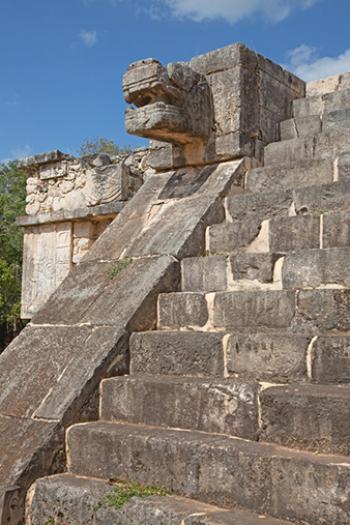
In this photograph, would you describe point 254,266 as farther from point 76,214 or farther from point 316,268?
point 76,214

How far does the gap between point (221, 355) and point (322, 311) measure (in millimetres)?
599

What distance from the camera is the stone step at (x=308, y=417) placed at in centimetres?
283

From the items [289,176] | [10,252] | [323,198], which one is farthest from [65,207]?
[10,252]

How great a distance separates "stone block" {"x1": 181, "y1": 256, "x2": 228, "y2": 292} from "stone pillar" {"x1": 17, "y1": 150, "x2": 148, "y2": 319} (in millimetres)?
2349

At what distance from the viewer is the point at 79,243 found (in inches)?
280

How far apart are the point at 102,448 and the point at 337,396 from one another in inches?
53.0

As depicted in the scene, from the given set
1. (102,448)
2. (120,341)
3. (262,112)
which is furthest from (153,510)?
(262,112)

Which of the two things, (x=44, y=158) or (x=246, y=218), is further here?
(x=44, y=158)

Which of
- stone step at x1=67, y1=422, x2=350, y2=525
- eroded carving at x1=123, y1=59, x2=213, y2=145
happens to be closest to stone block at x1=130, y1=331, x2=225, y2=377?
stone step at x1=67, y1=422, x2=350, y2=525

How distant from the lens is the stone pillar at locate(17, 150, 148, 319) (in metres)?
6.84

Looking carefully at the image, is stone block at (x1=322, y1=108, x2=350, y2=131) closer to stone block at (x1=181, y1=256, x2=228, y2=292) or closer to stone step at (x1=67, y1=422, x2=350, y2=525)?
stone block at (x1=181, y1=256, x2=228, y2=292)

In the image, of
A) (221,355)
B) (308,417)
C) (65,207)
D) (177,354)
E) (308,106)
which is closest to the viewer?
(308,417)

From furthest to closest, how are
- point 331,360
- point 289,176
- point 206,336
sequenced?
point 289,176 < point 206,336 < point 331,360

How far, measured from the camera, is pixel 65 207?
7.19 meters
